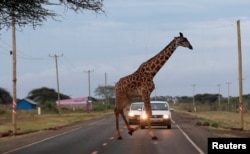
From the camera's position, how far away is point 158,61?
24.3 metres

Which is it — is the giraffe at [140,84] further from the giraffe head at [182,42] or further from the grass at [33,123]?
the grass at [33,123]

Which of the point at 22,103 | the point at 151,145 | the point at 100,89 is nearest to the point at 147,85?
the point at 151,145

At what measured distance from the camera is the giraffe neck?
78.7 feet

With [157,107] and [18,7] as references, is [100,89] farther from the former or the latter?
[18,7]

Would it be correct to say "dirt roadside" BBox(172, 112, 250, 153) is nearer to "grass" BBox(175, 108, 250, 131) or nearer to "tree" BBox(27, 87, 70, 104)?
"grass" BBox(175, 108, 250, 131)

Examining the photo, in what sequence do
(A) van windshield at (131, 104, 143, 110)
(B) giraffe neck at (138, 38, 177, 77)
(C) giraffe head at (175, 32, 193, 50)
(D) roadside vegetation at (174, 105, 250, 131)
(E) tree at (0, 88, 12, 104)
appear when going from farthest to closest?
(E) tree at (0, 88, 12, 104) → (D) roadside vegetation at (174, 105, 250, 131) → (A) van windshield at (131, 104, 143, 110) → (B) giraffe neck at (138, 38, 177, 77) → (C) giraffe head at (175, 32, 193, 50)

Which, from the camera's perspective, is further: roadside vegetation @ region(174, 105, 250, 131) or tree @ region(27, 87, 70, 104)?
tree @ region(27, 87, 70, 104)

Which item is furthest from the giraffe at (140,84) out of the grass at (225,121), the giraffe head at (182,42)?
the grass at (225,121)

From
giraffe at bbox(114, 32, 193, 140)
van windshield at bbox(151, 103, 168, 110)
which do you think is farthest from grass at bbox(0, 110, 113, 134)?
giraffe at bbox(114, 32, 193, 140)

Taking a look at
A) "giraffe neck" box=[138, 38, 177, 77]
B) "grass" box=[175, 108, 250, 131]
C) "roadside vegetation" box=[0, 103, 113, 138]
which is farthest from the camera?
"grass" box=[175, 108, 250, 131]

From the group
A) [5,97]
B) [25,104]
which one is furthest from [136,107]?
[25,104]

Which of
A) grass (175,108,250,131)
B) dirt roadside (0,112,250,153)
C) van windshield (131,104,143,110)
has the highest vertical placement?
van windshield (131,104,143,110)

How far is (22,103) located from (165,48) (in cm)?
12147

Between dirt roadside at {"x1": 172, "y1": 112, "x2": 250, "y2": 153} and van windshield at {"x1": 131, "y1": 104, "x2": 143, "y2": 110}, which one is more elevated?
van windshield at {"x1": 131, "y1": 104, "x2": 143, "y2": 110}
